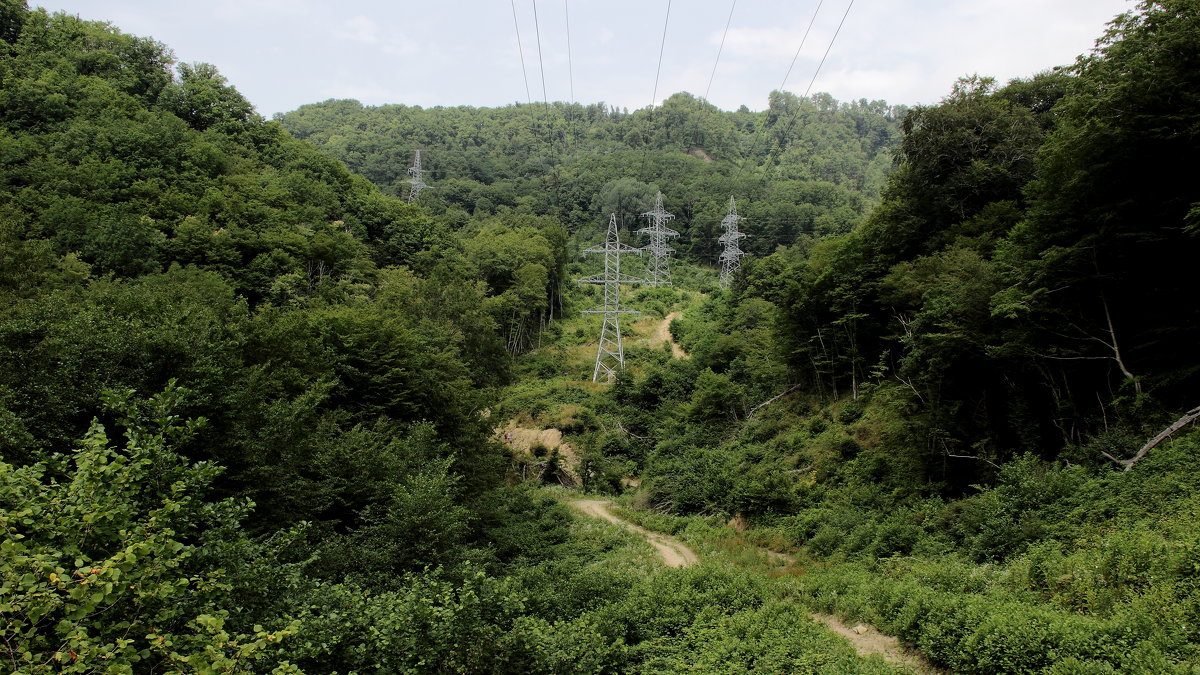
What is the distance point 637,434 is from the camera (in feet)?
125

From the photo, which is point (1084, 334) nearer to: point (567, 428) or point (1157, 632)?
point (1157, 632)

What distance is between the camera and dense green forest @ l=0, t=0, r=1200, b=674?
7.40 metres

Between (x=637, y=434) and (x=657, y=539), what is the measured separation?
15.3 m

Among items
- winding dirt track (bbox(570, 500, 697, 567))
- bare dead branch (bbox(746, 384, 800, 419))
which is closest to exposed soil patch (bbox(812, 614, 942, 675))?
winding dirt track (bbox(570, 500, 697, 567))

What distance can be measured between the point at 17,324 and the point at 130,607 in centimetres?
950

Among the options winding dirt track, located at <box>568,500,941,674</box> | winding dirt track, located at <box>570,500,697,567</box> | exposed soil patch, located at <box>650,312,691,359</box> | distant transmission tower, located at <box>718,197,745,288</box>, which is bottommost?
winding dirt track, located at <box>570,500,697,567</box>

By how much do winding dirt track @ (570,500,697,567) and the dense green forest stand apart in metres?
0.89

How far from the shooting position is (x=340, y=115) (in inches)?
5241

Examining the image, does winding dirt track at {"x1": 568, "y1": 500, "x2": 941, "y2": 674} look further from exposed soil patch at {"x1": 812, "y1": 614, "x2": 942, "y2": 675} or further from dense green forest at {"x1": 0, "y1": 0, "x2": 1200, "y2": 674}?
dense green forest at {"x1": 0, "y1": 0, "x2": 1200, "y2": 674}

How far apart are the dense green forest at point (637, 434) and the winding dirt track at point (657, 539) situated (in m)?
0.89

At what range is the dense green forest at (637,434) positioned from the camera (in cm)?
740

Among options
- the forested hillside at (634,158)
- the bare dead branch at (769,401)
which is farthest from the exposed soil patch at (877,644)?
the forested hillside at (634,158)

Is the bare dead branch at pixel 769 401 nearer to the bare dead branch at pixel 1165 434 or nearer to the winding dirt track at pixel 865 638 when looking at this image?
the winding dirt track at pixel 865 638

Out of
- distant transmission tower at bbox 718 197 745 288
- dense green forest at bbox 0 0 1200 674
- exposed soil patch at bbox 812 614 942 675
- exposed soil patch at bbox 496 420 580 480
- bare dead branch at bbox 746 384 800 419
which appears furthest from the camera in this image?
distant transmission tower at bbox 718 197 745 288
